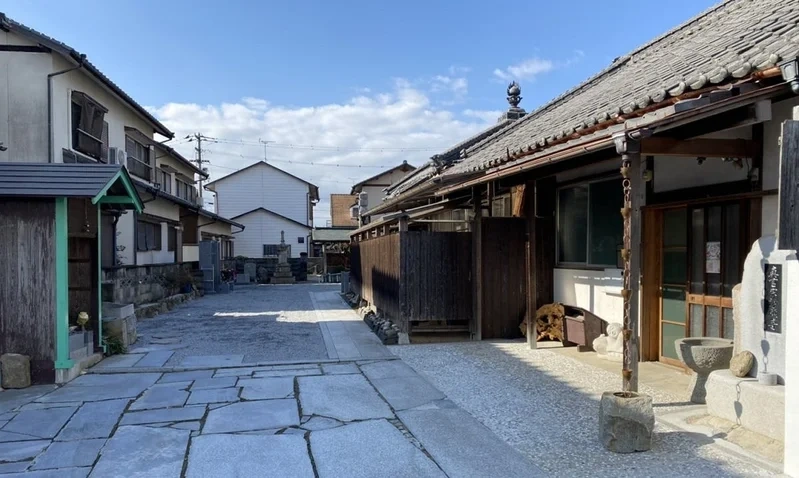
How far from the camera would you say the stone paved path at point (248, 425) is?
13.9 feet

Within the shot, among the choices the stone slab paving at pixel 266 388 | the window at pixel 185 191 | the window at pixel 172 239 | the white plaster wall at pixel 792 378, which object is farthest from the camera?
the window at pixel 185 191

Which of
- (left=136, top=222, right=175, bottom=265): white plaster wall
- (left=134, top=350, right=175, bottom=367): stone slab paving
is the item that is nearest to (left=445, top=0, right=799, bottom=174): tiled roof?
(left=134, top=350, right=175, bottom=367): stone slab paving

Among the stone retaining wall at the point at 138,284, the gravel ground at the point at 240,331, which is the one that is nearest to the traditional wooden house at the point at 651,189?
the gravel ground at the point at 240,331

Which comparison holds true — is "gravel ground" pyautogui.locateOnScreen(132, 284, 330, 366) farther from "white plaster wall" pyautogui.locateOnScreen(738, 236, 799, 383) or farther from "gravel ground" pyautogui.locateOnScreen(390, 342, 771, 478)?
"white plaster wall" pyautogui.locateOnScreen(738, 236, 799, 383)

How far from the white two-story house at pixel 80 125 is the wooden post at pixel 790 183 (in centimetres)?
1229

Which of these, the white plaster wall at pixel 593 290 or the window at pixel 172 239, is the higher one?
the window at pixel 172 239

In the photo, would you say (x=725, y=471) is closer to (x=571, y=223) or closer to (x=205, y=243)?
(x=571, y=223)

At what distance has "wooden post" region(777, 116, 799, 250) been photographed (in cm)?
333

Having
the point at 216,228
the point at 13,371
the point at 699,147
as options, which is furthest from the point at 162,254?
the point at 699,147

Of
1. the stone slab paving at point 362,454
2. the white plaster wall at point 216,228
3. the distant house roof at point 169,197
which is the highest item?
the distant house roof at point 169,197

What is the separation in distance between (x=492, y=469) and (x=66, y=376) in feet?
19.8

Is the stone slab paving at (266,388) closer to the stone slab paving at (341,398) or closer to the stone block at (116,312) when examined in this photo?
the stone slab paving at (341,398)

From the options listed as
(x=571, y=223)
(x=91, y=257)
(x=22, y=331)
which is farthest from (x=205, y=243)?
(x=571, y=223)

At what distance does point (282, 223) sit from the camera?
37.3 m
